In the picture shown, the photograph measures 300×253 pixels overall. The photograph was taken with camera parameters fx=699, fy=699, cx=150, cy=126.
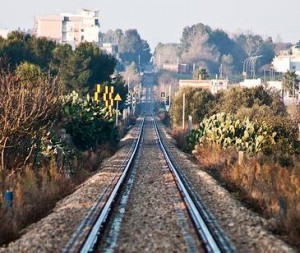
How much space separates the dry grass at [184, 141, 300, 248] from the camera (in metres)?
13.8

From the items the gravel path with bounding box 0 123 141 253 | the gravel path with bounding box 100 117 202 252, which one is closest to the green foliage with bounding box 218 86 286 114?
the gravel path with bounding box 100 117 202 252

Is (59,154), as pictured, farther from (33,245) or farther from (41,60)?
(41,60)

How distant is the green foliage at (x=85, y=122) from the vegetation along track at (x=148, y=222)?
43.5 ft

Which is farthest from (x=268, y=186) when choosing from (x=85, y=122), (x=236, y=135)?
(x=85, y=122)

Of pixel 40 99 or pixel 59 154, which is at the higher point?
pixel 40 99

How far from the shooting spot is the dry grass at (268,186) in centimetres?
1381

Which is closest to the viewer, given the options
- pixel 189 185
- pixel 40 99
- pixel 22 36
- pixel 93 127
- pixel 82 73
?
pixel 189 185

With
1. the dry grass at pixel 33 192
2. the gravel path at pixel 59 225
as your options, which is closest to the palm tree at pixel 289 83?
the dry grass at pixel 33 192

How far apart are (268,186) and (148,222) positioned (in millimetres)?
4896

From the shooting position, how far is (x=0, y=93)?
23.6 m

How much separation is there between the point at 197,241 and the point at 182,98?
196 ft

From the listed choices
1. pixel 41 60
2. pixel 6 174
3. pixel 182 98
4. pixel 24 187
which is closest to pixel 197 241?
pixel 24 187

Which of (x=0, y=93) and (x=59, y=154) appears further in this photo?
(x=59, y=154)

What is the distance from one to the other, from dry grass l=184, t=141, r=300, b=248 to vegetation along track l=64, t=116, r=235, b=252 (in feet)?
4.44
